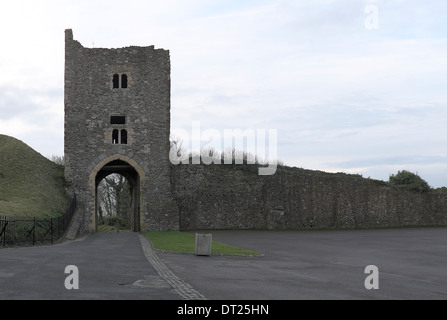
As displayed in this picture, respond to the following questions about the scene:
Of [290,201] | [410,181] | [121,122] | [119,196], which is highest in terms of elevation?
[121,122]

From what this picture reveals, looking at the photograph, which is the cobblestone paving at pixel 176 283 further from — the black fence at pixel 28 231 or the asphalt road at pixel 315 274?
the black fence at pixel 28 231

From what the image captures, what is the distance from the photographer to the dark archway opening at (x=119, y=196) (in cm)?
3659

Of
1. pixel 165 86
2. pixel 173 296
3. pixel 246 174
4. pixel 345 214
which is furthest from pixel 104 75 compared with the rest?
pixel 173 296

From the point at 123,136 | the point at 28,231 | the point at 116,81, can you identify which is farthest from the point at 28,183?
the point at 28,231

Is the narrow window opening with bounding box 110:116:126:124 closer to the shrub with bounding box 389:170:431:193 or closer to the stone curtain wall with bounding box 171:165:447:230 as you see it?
the stone curtain wall with bounding box 171:165:447:230

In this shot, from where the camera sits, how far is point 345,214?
135 feet

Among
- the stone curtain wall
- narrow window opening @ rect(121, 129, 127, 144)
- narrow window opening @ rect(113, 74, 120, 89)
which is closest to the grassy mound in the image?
narrow window opening @ rect(121, 129, 127, 144)

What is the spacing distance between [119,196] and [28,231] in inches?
1324

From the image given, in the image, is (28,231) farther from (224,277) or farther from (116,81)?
(116,81)

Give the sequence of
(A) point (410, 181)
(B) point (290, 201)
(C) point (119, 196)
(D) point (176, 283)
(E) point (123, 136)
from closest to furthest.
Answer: (D) point (176, 283) < (E) point (123, 136) < (B) point (290, 201) < (A) point (410, 181) < (C) point (119, 196)

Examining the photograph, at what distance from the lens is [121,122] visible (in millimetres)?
34625

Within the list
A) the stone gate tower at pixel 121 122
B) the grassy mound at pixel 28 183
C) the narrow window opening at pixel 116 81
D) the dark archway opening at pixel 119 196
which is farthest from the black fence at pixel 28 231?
the narrow window opening at pixel 116 81

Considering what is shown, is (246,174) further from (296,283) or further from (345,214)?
(296,283)

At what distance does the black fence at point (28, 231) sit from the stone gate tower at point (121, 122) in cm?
881
